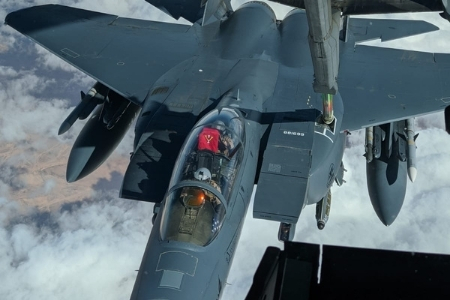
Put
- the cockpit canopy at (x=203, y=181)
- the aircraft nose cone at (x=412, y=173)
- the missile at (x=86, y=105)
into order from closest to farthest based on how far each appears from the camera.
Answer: the cockpit canopy at (x=203, y=181) → the aircraft nose cone at (x=412, y=173) → the missile at (x=86, y=105)

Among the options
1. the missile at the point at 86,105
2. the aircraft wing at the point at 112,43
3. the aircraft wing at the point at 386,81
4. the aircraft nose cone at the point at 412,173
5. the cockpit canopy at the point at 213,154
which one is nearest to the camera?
the cockpit canopy at the point at 213,154

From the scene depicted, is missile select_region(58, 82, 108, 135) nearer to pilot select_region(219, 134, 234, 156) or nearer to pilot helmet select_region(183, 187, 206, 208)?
pilot select_region(219, 134, 234, 156)

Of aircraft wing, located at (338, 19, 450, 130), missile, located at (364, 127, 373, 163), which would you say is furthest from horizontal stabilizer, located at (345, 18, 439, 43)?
missile, located at (364, 127, 373, 163)

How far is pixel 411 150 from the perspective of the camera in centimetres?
1102

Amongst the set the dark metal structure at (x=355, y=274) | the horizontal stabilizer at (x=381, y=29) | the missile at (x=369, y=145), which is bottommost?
the dark metal structure at (x=355, y=274)

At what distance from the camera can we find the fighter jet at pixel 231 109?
6590 mm

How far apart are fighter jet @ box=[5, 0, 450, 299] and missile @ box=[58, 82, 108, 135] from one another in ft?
0.10

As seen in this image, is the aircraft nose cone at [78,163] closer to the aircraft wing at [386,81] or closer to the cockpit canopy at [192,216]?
the cockpit canopy at [192,216]

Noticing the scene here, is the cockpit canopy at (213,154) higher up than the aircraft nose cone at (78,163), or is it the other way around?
the cockpit canopy at (213,154)

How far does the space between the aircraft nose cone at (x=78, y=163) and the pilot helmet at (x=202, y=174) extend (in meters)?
5.01

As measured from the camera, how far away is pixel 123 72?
436 inches

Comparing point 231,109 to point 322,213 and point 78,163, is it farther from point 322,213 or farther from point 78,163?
point 78,163

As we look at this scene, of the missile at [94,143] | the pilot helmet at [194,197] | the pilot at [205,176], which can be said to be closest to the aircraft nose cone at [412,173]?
the pilot at [205,176]

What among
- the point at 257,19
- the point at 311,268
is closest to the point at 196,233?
the point at 311,268
